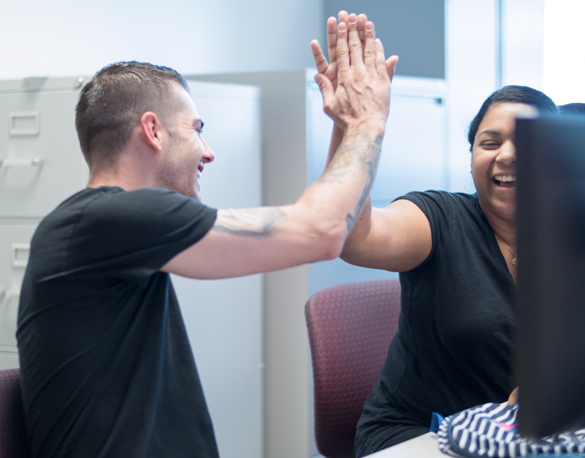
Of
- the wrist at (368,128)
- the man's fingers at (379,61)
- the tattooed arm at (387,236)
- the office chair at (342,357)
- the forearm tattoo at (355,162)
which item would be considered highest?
the man's fingers at (379,61)

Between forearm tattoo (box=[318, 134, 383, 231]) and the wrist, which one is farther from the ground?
the wrist

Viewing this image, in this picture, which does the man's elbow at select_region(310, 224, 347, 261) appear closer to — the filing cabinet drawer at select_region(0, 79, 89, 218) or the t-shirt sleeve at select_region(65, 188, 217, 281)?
the t-shirt sleeve at select_region(65, 188, 217, 281)

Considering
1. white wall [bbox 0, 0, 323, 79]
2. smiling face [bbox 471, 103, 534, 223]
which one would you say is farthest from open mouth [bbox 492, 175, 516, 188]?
white wall [bbox 0, 0, 323, 79]

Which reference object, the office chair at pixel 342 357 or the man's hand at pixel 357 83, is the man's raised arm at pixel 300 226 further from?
the office chair at pixel 342 357

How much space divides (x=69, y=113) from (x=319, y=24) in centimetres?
189

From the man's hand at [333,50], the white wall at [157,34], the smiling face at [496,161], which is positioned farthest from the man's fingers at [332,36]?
the white wall at [157,34]

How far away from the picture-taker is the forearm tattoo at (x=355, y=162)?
92 cm

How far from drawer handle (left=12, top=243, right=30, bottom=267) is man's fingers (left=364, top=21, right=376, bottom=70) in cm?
117

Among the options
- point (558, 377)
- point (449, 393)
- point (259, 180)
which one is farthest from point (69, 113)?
point (558, 377)

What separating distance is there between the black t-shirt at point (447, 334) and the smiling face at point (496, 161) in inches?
1.8

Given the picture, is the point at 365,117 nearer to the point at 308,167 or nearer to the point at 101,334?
the point at 101,334

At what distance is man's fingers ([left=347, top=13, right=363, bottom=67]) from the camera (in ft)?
3.45

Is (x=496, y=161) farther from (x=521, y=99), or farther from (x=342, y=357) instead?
(x=342, y=357)

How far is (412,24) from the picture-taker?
9.77ft
